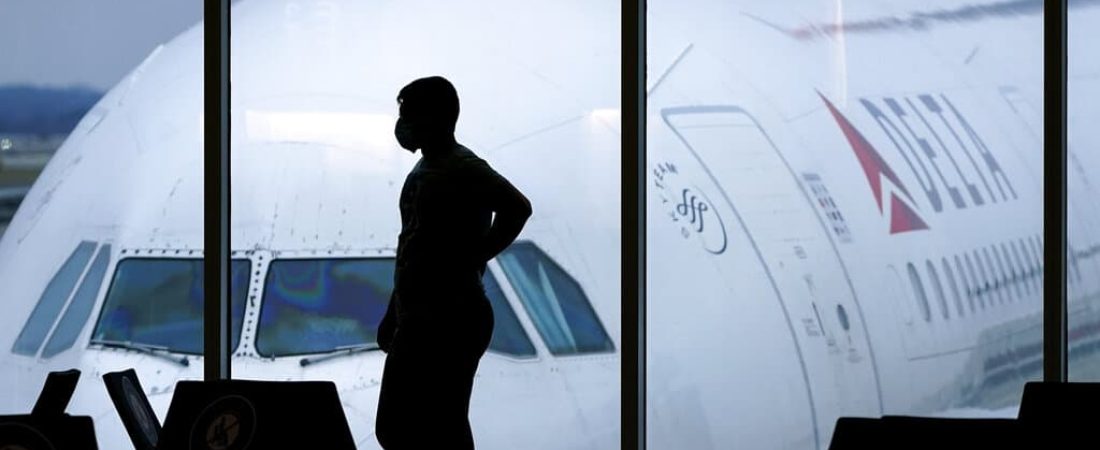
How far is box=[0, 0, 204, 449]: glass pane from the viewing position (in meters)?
4.87

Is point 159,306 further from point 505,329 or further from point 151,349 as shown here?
point 505,329

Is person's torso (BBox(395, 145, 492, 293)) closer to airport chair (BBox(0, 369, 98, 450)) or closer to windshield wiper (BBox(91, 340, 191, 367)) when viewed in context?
airport chair (BBox(0, 369, 98, 450))

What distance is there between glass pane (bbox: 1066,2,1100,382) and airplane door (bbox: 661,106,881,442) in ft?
2.11

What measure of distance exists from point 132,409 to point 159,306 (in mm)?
1797

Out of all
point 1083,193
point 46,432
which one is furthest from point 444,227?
point 1083,193

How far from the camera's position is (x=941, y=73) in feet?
15.7

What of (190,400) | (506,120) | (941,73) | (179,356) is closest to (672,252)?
(506,120)

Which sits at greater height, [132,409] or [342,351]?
[132,409]

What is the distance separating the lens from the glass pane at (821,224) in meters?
4.80

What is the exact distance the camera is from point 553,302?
4.73 meters

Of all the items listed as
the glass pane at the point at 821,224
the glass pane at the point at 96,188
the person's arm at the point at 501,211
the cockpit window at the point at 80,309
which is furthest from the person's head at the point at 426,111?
the cockpit window at the point at 80,309

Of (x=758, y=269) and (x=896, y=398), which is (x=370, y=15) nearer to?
(x=758, y=269)

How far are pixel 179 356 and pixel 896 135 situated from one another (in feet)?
7.92

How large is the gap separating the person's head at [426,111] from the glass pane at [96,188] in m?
1.93
